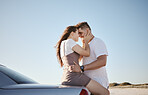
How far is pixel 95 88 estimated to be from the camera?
2.59 m

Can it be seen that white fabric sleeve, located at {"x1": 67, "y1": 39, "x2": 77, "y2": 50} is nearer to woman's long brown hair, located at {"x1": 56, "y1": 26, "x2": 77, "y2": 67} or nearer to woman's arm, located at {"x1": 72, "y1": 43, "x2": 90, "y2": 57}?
woman's arm, located at {"x1": 72, "y1": 43, "x2": 90, "y2": 57}

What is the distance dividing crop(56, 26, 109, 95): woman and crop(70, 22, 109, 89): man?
10cm

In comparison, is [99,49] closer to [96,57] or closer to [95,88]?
[96,57]

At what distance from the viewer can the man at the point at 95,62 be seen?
281 cm

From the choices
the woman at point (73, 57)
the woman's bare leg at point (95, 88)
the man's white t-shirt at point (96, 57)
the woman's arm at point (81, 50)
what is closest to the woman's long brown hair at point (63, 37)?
the woman at point (73, 57)

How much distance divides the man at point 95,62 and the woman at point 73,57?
0.10 m

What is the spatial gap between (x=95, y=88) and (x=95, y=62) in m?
0.40

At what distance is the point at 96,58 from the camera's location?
3.06 metres

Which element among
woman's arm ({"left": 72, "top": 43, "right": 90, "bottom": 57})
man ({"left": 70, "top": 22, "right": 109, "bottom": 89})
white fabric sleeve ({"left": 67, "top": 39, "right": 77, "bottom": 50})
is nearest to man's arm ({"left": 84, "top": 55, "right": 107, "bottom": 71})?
man ({"left": 70, "top": 22, "right": 109, "bottom": 89})

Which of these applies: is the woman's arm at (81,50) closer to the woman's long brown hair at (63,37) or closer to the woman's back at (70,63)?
the woman's back at (70,63)

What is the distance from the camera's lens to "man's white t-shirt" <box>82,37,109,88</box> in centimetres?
286

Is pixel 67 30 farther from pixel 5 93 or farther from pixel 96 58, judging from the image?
pixel 5 93

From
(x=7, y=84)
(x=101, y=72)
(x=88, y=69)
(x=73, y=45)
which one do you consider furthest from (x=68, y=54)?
(x=7, y=84)

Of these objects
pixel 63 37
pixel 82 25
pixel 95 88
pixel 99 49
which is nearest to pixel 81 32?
pixel 82 25
